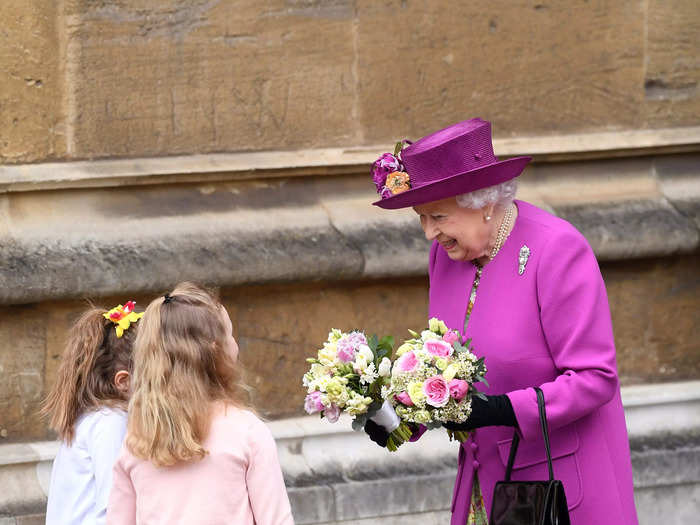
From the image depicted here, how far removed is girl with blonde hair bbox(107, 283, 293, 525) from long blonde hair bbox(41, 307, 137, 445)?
1.37ft

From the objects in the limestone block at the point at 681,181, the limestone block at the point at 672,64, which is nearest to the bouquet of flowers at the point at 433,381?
the limestone block at the point at 681,181

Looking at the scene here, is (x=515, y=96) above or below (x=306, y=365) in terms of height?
above

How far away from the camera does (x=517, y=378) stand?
3.19 m

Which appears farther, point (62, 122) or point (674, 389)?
point (674, 389)

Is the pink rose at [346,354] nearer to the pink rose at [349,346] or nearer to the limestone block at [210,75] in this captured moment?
the pink rose at [349,346]

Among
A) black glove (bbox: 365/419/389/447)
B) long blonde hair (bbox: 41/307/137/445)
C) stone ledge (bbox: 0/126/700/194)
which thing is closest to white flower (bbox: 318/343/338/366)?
black glove (bbox: 365/419/389/447)

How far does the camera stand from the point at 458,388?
9.64 ft

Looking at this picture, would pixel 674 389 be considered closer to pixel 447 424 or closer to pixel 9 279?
pixel 447 424

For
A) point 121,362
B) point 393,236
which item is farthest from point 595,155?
point 121,362

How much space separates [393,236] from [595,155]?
3.06ft

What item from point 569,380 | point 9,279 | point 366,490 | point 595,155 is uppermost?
point 595,155

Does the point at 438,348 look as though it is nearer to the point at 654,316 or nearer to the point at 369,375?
the point at 369,375

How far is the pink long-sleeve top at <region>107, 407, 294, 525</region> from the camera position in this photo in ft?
9.43

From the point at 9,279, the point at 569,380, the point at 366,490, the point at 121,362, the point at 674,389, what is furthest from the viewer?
the point at 674,389
